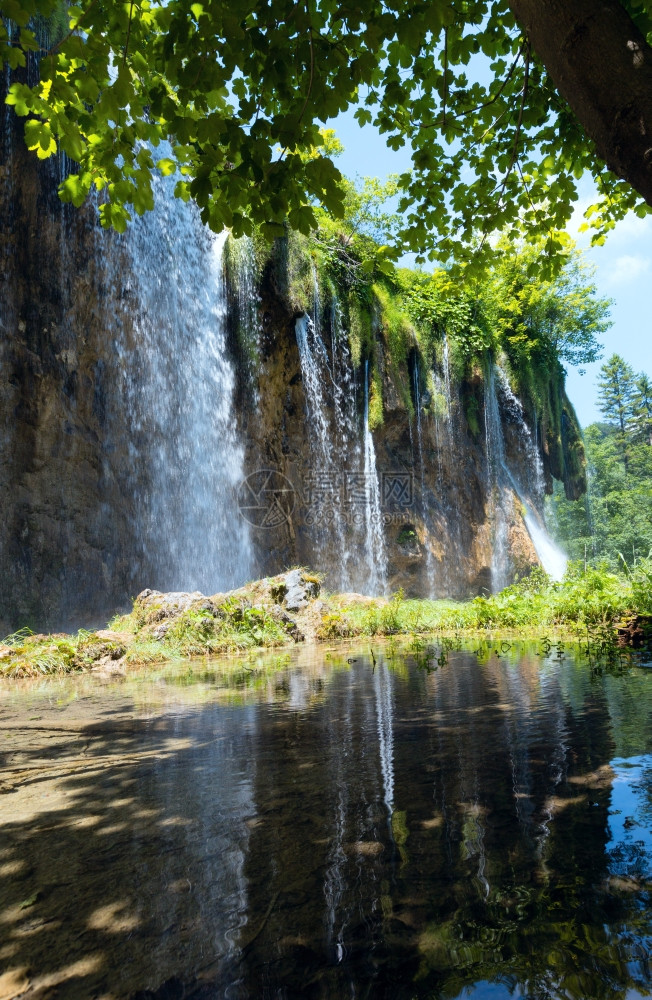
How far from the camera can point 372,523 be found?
1944cm

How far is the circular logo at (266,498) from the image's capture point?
17.1 meters

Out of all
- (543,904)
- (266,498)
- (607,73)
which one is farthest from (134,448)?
(543,904)

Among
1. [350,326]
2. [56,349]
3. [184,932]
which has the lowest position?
[184,932]

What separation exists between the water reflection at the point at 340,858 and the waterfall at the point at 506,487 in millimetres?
21288

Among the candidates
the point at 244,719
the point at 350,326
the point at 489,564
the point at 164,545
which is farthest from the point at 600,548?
the point at 244,719

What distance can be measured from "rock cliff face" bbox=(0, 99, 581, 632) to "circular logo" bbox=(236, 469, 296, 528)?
0.21 ft

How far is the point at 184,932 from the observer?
1251 millimetres

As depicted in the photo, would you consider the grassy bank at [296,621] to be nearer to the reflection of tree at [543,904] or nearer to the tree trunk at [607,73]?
the reflection of tree at [543,904]

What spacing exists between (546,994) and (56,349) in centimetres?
1568

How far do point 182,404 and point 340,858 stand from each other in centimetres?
1579

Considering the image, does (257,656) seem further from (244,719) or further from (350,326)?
(350,326)

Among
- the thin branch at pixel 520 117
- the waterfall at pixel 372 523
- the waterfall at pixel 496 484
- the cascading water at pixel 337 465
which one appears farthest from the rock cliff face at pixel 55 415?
the waterfall at pixel 496 484

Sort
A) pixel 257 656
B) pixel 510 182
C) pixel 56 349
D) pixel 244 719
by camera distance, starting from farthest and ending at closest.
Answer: pixel 56 349, pixel 257 656, pixel 510 182, pixel 244 719

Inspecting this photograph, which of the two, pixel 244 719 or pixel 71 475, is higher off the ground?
pixel 71 475
